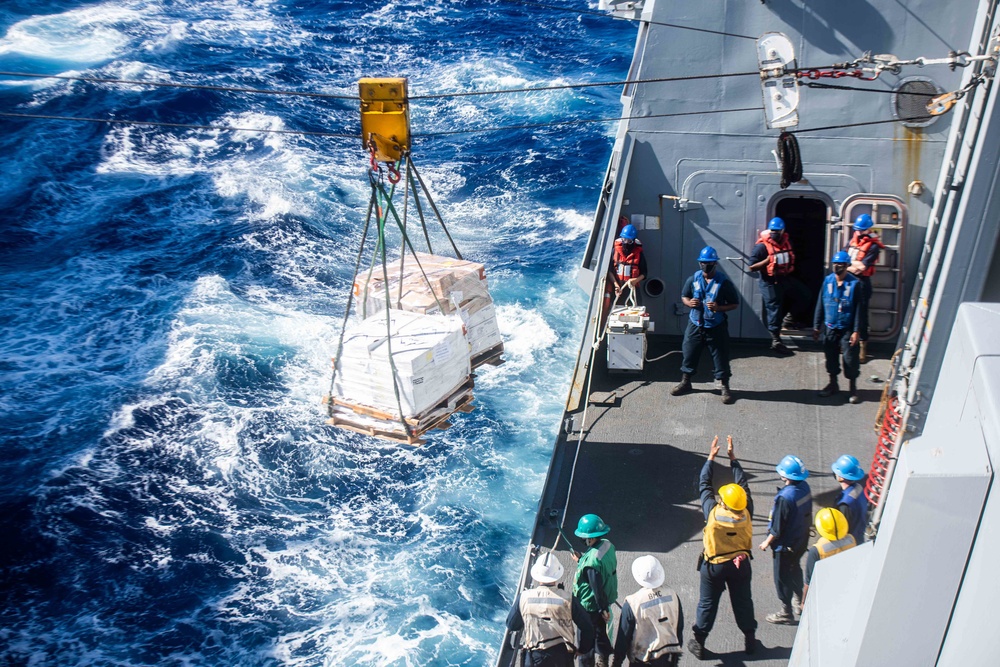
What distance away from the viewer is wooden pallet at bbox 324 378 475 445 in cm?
698

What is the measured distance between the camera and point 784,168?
932 cm

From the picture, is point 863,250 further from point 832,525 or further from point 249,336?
point 249,336

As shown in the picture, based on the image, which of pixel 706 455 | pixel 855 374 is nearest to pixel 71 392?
pixel 706 455

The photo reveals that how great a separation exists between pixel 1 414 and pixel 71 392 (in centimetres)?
114

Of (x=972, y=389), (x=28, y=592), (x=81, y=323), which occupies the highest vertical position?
(x=972, y=389)

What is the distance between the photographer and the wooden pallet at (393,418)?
22.9ft

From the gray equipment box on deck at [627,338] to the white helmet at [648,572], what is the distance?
4.34 meters

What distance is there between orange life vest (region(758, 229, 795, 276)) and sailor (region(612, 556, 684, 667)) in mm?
5231

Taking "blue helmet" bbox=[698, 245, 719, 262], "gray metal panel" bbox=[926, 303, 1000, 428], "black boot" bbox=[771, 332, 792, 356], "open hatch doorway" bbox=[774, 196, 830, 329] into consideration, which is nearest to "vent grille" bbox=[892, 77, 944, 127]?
"open hatch doorway" bbox=[774, 196, 830, 329]

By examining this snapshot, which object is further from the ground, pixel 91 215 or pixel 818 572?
pixel 818 572

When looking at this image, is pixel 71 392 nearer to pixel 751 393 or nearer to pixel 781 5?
pixel 751 393

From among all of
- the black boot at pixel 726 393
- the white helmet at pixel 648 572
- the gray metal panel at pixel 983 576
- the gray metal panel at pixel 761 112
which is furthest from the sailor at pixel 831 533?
the gray metal panel at pixel 761 112

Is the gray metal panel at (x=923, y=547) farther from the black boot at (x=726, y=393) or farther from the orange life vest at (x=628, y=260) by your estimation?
the orange life vest at (x=628, y=260)

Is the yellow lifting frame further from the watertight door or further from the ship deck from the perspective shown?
the watertight door
